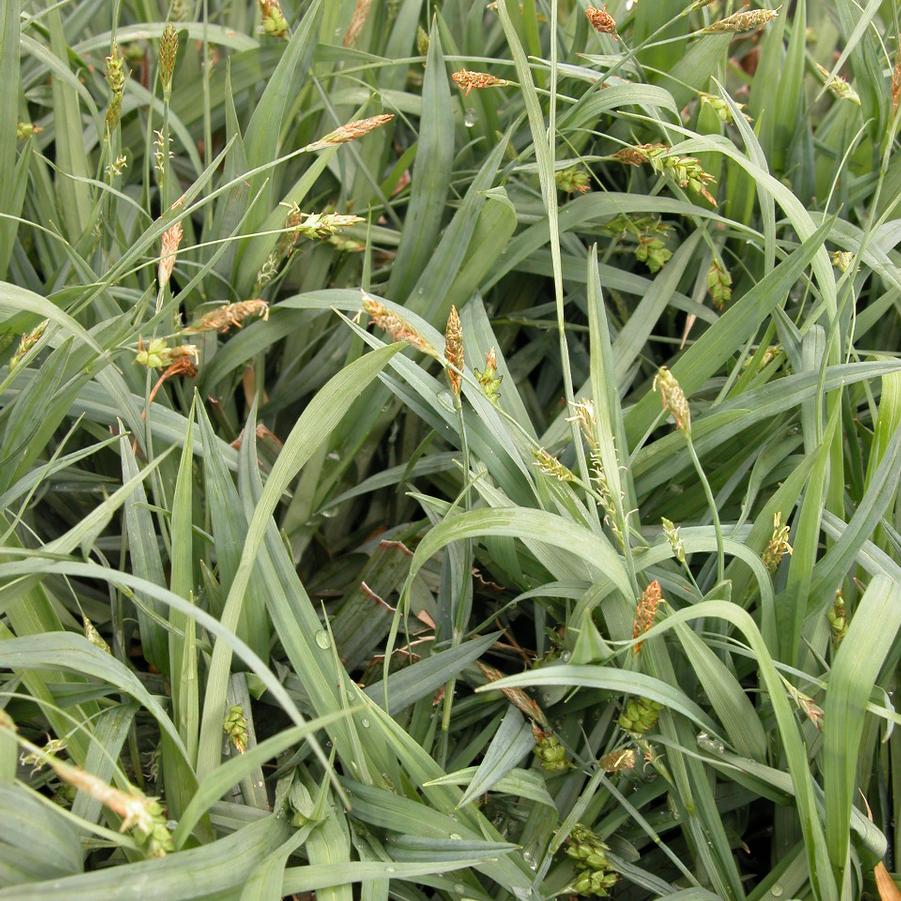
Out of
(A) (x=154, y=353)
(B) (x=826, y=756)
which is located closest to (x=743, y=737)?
(B) (x=826, y=756)

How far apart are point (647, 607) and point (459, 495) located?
209mm

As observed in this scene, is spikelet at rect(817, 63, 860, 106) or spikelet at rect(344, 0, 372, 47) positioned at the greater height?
spikelet at rect(344, 0, 372, 47)

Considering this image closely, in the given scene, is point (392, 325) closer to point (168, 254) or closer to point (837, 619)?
point (168, 254)

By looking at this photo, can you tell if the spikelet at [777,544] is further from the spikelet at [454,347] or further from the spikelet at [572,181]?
the spikelet at [572,181]

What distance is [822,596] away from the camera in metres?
0.89

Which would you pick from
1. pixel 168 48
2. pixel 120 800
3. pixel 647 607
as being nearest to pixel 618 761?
pixel 647 607

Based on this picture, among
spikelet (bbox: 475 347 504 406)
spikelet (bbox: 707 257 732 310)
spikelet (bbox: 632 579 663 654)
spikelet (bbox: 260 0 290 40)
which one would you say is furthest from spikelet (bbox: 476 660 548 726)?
spikelet (bbox: 260 0 290 40)

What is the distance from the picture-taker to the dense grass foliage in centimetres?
82

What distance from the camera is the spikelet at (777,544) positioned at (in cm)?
84

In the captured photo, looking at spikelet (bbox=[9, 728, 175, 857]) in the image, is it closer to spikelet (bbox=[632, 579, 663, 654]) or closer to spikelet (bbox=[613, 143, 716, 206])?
spikelet (bbox=[632, 579, 663, 654])

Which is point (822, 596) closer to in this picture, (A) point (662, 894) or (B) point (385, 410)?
(A) point (662, 894)

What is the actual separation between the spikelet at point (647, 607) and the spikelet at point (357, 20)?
0.90 m

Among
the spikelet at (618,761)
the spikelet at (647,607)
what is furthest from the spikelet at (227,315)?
the spikelet at (618,761)

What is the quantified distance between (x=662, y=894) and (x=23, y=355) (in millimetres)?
765
